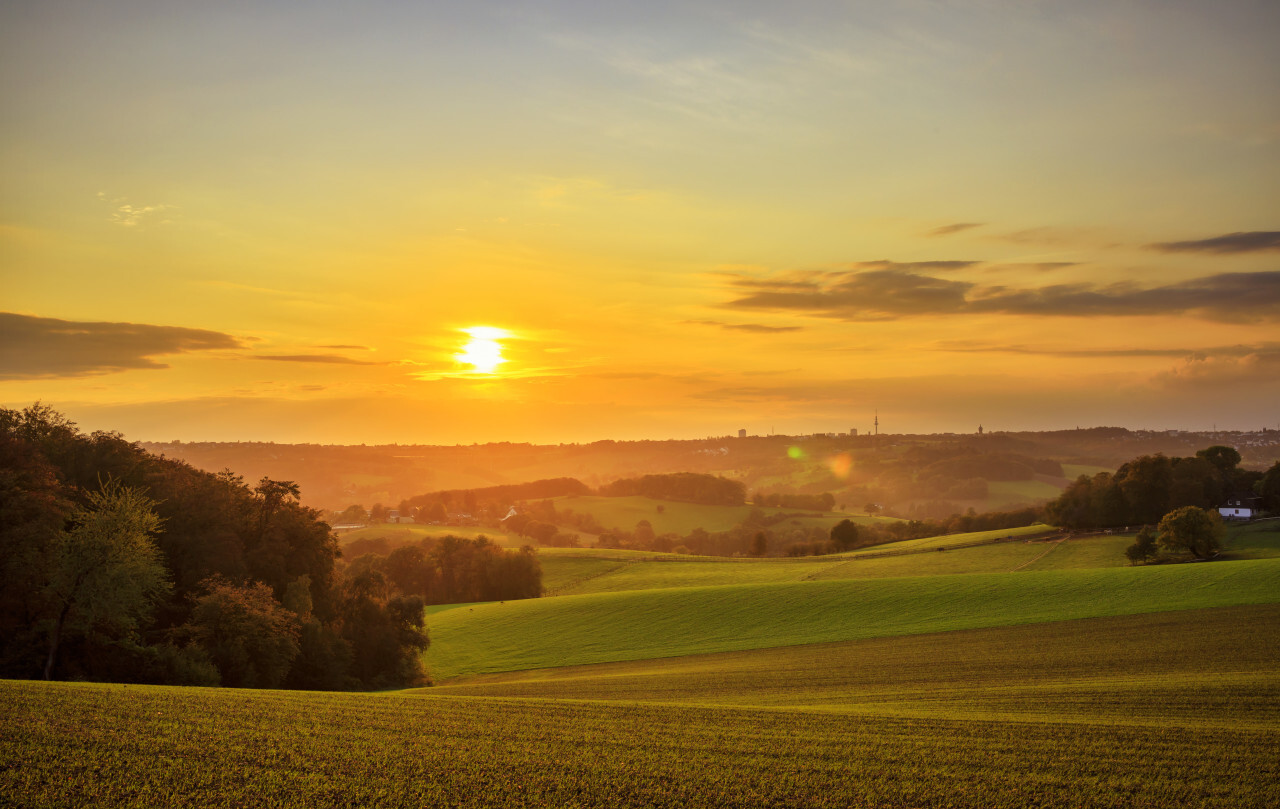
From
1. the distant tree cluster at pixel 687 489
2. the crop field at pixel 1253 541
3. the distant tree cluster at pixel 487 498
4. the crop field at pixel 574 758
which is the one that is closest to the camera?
the crop field at pixel 574 758

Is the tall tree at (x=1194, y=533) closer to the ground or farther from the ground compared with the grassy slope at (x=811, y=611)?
farther from the ground

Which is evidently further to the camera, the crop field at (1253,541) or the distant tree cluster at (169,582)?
the crop field at (1253,541)

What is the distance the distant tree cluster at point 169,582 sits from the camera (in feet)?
108

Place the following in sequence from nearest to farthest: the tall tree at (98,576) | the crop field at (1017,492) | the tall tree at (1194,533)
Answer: the tall tree at (98,576) → the tall tree at (1194,533) → the crop field at (1017,492)

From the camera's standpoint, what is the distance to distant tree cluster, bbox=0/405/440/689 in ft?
108

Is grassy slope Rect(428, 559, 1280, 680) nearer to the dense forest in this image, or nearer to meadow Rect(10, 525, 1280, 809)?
meadow Rect(10, 525, 1280, 809)

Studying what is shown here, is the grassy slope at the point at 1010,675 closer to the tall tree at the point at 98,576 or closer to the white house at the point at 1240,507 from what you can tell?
the tall tree at the point at 98,576

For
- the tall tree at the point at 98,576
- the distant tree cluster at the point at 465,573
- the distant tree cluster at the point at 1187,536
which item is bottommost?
the distant tree cluster at the point at 465,573

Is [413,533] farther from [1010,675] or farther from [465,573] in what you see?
[1010,675]

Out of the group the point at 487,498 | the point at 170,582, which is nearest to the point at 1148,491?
the point at 170,582

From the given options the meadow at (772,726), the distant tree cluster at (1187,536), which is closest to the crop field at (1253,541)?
the distant tree cluster at (1187,536)

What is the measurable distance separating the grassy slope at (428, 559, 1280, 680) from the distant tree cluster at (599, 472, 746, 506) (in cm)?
10453

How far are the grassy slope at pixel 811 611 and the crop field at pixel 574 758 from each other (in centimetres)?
2599

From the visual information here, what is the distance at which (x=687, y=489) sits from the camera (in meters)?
176
